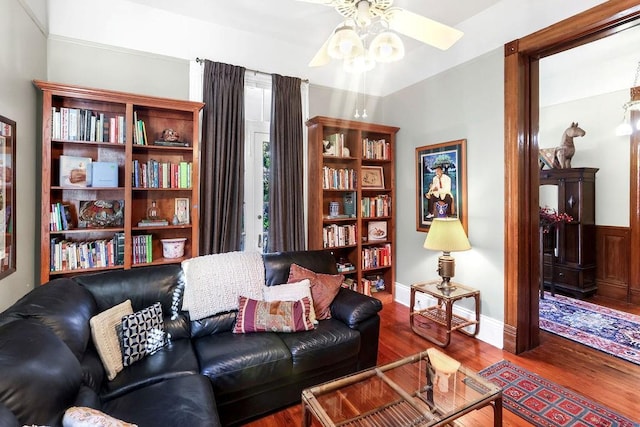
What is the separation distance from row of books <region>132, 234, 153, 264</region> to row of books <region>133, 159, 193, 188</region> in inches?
18.4

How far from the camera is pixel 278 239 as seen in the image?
3393 millimetres

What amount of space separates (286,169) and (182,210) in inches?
45.2

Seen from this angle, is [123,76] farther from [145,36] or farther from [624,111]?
[624,111]

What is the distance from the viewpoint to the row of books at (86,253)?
2.48 metres

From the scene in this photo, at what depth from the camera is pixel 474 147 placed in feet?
10.0

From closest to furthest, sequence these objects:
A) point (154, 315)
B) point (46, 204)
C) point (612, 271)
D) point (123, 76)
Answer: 1. point (154, 315)
2. point (46, 204)
3. point (123, 76)
4. point (612, 271)

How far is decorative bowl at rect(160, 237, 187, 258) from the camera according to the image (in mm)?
2883

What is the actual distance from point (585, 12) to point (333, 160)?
8.19 ft

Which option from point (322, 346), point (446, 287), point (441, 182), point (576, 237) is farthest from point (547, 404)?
point (576, 237)

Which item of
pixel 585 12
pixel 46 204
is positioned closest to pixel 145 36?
pixel 46 204

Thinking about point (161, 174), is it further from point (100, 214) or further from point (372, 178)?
point (372, 178)

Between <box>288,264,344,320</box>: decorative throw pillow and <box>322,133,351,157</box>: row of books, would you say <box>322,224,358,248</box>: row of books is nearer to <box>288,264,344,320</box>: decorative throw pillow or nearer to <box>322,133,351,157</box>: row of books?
<box>322,133,351,157</box>: row of books

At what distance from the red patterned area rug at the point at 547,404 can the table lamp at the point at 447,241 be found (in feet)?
2.83

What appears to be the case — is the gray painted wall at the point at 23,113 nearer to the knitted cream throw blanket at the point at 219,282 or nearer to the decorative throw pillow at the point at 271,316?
the knitted cream throw blanket at the point at 219,282
